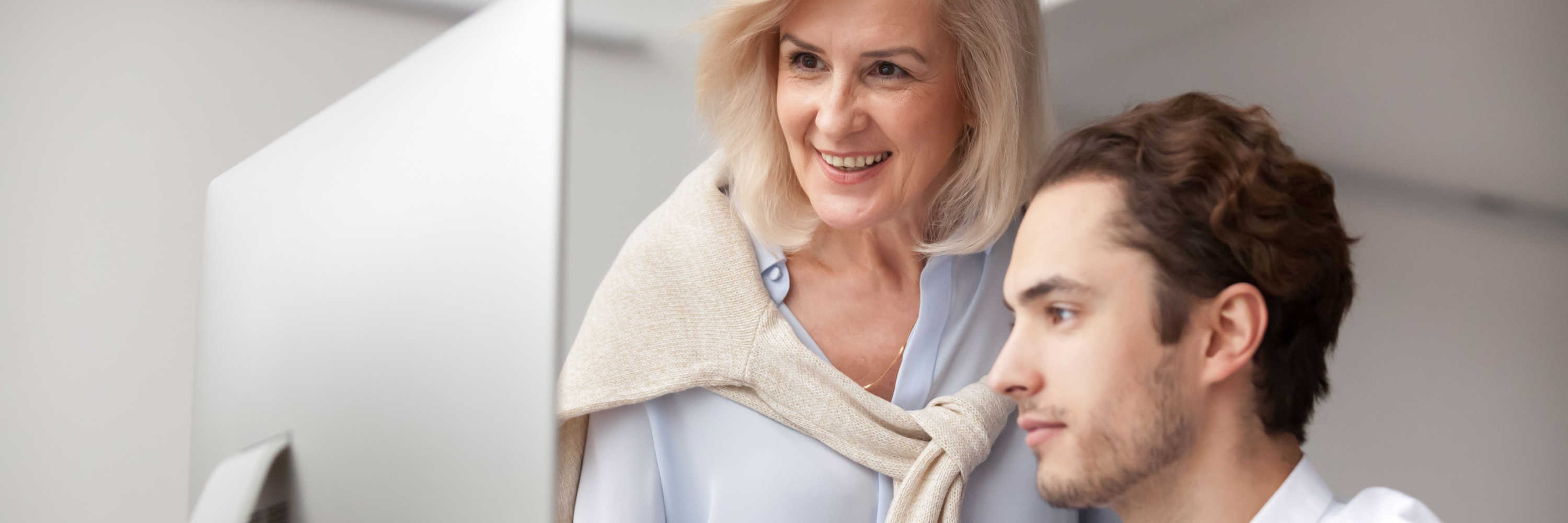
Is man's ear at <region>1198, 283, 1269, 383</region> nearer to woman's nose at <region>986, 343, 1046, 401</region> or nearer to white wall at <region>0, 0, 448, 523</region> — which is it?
woman's nose at <region>986, 343, 1046, 401</region>

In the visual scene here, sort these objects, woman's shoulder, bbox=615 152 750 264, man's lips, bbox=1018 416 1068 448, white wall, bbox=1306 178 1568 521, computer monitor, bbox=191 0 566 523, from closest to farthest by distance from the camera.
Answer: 1. computer monitor, bbox=191 0 566 523
2. man's lips, bbox=1018 416 1068 448
3. white wall, bbox=1306 178 1568 521
4. woman's shoulder, bbox=615 152 750 264

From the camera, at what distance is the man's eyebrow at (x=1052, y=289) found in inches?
23.1

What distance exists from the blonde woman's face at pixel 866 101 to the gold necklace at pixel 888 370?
94mm

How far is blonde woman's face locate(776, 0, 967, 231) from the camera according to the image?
76 cm

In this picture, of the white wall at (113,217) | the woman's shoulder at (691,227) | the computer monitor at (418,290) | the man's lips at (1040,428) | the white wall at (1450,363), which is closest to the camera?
the computer monitor at (418,290)

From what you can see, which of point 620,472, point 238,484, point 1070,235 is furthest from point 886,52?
point 238,484

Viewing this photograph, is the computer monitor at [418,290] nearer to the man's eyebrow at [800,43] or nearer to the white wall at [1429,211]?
the white wall at [1429,211]

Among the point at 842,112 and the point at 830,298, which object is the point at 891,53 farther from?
the point at 830,298

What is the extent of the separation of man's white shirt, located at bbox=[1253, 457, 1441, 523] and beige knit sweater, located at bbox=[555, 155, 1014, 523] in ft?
0.64

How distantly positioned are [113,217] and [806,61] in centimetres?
82

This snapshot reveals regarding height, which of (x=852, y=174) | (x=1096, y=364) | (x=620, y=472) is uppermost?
(x=852, y=174)

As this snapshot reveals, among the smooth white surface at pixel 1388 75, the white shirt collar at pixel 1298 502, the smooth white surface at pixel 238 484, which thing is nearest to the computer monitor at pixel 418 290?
the smooth white surface at pixel 238 484

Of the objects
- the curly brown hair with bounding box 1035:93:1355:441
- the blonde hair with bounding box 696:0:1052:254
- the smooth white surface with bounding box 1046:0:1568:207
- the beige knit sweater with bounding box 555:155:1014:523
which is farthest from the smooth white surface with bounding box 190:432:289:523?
the smooth white surface with bounding box 1046:0:1568:207

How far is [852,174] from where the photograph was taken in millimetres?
783
